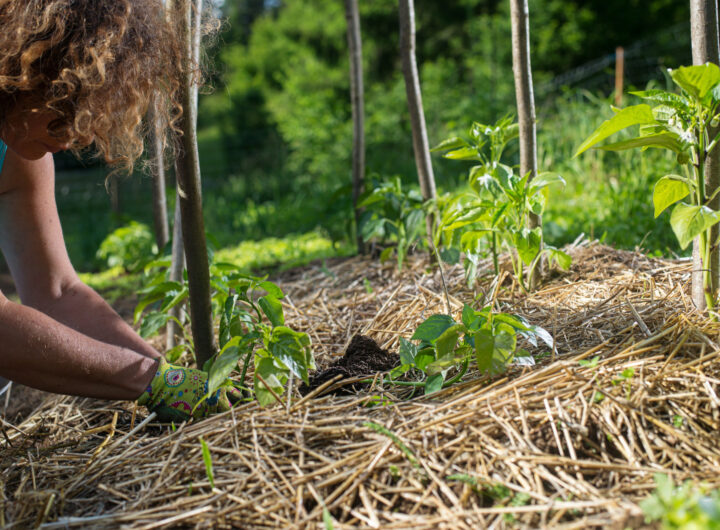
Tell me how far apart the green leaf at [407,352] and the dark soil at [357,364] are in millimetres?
136

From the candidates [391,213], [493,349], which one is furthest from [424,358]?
[391,213]

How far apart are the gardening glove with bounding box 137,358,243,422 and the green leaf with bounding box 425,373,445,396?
516 millimetres

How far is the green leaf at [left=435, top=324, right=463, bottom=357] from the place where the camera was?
4.40 feet

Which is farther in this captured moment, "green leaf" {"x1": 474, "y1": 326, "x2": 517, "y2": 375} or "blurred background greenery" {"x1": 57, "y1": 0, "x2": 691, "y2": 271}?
"blurred background greenery" {"x1": 57, "y1": 0, "x2": 691, "y2": 271}

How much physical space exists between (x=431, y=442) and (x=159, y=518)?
1.79 ft

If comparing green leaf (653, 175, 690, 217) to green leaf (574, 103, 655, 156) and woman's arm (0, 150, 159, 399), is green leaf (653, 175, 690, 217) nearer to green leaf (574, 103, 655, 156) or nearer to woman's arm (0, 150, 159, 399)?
green leaf (574, 103, 655, 156)

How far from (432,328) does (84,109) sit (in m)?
1.01

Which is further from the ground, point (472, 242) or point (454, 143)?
point (454, 143)

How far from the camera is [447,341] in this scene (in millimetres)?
1343

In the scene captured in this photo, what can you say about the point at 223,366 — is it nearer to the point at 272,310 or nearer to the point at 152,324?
the point at 272,310

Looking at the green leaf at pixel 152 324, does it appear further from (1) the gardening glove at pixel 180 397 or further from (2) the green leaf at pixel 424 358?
(2) the green leaf at pixel 424 358

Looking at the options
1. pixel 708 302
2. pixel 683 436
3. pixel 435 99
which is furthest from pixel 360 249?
pixel 435 99

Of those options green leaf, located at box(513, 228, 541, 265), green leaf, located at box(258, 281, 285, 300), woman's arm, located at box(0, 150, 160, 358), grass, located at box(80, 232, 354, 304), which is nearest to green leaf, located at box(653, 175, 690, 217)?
green leaf, located at box(513, 228, 541, 265)

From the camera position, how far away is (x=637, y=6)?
40.1 feet
